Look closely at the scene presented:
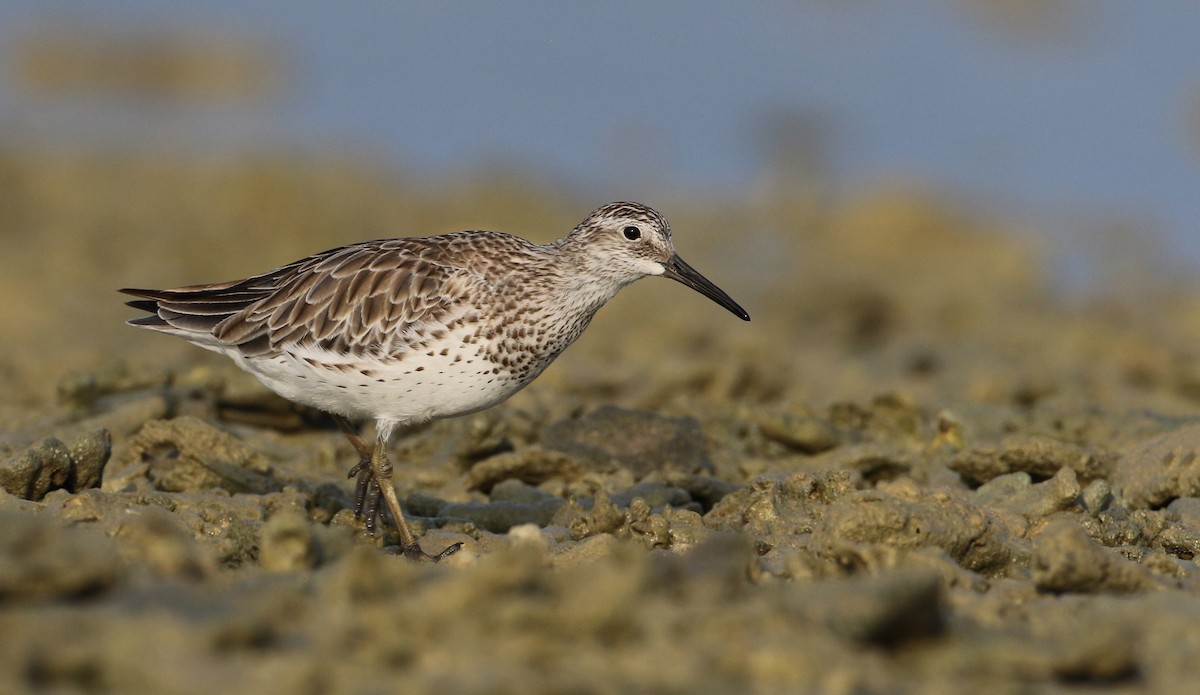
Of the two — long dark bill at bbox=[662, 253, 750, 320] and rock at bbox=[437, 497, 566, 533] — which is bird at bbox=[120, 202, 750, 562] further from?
rock at bbox=[437, 497, 566, 533]

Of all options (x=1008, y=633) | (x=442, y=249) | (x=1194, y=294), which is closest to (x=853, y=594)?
(x=1008, y=633)

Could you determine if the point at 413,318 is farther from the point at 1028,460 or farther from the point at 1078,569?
the point at 1078,569

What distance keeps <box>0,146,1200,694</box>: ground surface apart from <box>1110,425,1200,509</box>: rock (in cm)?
2

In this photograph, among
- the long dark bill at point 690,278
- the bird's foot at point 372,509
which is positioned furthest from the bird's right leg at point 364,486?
the long dark bill at point 690,278

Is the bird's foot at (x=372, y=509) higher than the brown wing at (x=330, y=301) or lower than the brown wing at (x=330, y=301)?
lower

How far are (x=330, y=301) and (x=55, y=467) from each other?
1.80 m

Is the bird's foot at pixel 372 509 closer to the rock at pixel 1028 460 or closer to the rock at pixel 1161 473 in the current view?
the rock at pixel 1028 460

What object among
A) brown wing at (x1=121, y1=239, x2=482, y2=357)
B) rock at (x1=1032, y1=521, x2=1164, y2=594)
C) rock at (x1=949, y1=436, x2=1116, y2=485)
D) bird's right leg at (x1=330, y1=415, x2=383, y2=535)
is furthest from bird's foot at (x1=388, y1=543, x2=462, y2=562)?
rock at (x1=949, y1=436, x2=1116, y2=485)

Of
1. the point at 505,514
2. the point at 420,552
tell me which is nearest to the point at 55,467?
the point at 420,552

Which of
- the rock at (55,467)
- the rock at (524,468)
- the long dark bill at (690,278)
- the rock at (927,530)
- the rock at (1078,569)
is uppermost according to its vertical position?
the long dark bill at (690,278)

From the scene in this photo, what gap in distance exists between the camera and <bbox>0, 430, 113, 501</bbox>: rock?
311 inches

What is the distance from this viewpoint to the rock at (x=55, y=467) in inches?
311

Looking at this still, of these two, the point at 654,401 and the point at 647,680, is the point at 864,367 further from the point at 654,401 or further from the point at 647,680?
the point at 647,680

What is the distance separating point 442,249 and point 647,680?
4.74 metres
